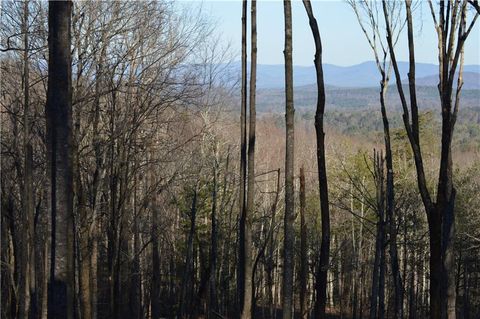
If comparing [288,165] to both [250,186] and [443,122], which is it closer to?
[250,186]

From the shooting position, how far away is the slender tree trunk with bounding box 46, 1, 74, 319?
6.64 meters

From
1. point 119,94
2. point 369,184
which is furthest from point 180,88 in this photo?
point 369,184

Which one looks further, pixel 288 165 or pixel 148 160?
pixel 148 160

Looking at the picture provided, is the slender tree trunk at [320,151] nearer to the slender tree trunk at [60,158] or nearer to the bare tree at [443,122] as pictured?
the bare tree at [443,122]

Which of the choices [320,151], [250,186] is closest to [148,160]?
[250,186]

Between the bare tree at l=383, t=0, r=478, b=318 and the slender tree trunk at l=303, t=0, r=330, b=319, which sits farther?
the slender tree trunk at l=303, t=0, r=330, b=319

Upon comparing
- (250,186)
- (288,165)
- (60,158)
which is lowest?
(250,186)

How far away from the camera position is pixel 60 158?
680cm

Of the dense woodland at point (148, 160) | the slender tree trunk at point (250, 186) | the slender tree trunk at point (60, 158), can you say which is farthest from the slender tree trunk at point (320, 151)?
the slender tree trunk at point (60, 158)

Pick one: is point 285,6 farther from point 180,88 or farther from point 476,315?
point 476,315

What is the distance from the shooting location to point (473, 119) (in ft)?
447

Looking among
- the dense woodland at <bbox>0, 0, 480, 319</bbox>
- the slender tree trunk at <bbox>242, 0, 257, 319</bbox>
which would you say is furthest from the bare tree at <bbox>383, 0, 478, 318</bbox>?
the slender tree trunk at <bbox>242, 0, 257, 319</bbox>

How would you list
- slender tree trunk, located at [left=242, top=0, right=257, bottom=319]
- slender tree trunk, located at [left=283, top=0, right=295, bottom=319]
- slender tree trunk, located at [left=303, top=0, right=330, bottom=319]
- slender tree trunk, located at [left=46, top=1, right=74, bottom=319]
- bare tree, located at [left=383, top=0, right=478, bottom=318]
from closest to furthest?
slender tree trunk, located at [left=46, top=1, right=74, bottom=319], bare tree, located at [left=383, top=0, right=478, bottom=318], slender tree trunk, located at [left=303, top=0, right=330, bottom=319], slender tree trunk, located at [left=283, top=0, right=295, bottom=319], slender tree trunk, located at [left=242, top=0, right=257, bottom=319]

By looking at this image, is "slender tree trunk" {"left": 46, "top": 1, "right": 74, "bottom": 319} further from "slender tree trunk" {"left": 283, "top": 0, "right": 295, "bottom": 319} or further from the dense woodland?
"slender tree trunk" {"left": 283, "top": 0, "right": 295, "bottom": 319}
